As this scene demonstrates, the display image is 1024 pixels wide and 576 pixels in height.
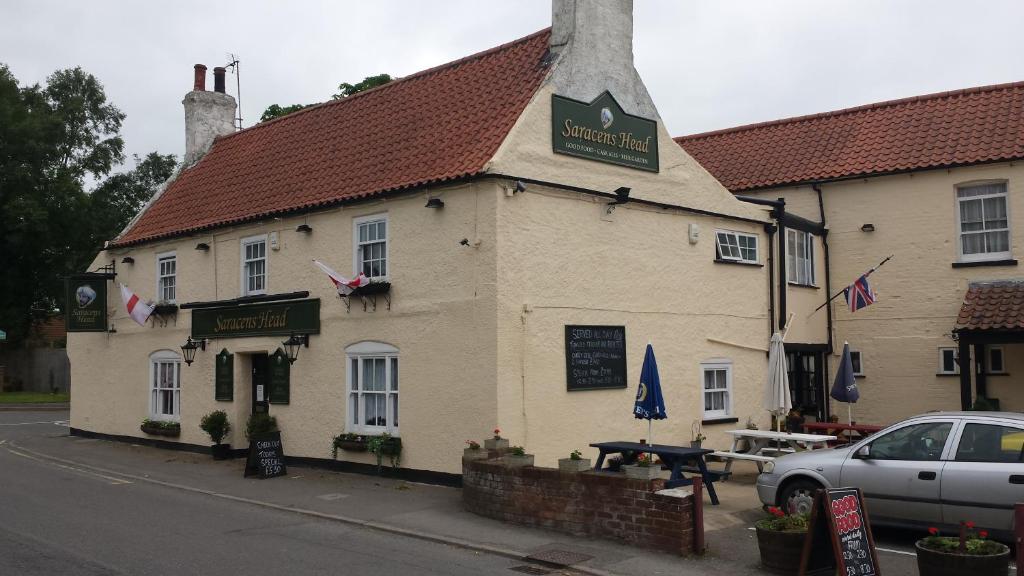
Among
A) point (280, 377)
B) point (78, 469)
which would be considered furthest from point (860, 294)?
point (78, 469)

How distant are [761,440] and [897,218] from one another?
7.59m

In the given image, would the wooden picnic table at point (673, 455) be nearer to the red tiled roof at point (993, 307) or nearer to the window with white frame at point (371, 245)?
the window with white frame at point (371, 245)

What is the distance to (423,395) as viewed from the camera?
14492 mm

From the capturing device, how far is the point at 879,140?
20.5m

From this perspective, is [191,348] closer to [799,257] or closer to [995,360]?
[799,257]

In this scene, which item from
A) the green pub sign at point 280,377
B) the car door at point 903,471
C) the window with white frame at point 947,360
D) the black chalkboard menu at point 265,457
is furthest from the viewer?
the window with white frame at point 947,360

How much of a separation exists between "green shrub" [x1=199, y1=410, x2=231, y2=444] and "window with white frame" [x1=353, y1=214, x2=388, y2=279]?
482cm

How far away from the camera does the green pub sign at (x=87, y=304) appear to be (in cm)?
2184

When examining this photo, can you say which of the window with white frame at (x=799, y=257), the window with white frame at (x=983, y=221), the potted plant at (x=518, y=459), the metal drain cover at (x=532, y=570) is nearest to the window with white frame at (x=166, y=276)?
the potted plant at (x=518, y=459)

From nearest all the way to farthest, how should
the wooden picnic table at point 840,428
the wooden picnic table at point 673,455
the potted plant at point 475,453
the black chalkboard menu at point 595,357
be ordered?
the wooden picnic table at point 673,455
the potted plant at point 475,453
the black chalkboard menu at point 595,357
the wooden picnic table at point 840,428

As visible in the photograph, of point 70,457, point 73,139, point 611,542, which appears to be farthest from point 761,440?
point 73,139

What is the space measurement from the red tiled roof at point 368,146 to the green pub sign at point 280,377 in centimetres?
285

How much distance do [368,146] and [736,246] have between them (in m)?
7.70

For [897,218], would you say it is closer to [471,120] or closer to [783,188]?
[783,188]
